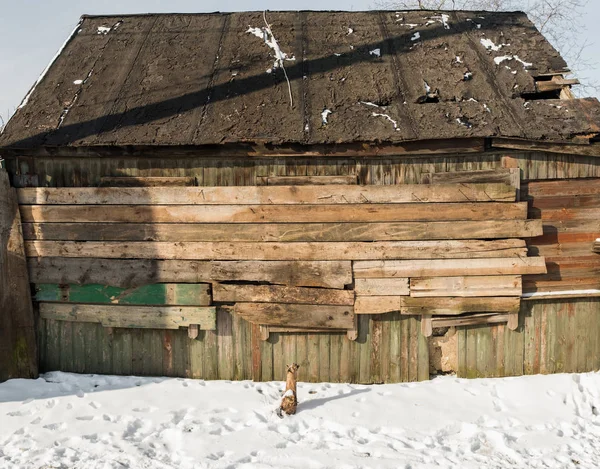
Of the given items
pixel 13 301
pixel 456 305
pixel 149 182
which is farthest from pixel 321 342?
pixel 13 301

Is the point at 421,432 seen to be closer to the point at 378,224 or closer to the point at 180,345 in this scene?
the point at 378,224

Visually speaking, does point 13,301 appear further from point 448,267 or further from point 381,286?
point 448,267

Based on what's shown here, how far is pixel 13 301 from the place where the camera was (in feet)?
18.2

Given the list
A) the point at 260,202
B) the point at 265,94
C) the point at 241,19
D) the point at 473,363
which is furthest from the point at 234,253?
the point at 241,19

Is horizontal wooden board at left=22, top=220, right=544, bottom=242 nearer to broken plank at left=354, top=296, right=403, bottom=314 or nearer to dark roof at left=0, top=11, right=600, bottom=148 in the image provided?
broken plank at left=354, top=296, right=403, bottom=314

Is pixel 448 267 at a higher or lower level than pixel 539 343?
higher

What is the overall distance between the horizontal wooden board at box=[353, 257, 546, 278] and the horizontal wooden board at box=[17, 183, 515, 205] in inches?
29.3

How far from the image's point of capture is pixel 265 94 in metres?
5.84

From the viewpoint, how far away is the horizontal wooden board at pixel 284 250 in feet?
17.3

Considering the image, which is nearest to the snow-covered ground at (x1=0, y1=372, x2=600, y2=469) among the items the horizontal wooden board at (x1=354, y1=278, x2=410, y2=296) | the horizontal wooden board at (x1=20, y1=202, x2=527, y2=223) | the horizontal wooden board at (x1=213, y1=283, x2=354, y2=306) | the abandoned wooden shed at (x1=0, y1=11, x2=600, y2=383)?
the abandoned wooden shed at (x1=0, y1=11, x2=600, y2=383)

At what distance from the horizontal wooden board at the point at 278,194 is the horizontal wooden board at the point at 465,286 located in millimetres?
961

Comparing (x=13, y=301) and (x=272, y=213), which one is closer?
(x=272, y=213)

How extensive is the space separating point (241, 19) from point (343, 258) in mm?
4840

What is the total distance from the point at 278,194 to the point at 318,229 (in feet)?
2.13
